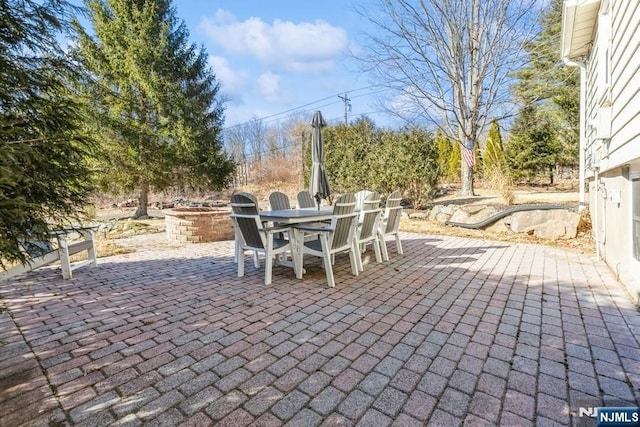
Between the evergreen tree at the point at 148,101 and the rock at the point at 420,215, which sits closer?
the rock at the point at 420,215

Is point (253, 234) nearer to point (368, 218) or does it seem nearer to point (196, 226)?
point (368, 218)

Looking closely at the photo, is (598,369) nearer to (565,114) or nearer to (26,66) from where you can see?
(26,66)

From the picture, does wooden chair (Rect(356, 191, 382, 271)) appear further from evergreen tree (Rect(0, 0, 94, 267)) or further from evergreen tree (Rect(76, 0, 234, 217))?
evergreen tree (Rect(76, 0, 234, 217))

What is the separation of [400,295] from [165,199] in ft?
55.9

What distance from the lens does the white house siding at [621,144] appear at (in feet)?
9.78

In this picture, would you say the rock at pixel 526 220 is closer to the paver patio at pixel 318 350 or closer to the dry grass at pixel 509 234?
the dry grass at pixel 509 234

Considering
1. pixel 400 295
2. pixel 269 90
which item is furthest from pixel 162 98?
pixel 269 90

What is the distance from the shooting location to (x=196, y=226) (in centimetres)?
697

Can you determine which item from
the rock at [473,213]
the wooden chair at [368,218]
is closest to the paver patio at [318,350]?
the wooden chair at [368,218]

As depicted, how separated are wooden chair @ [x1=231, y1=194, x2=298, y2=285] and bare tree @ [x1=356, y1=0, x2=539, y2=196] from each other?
358 inches

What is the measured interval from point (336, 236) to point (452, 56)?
938 cm

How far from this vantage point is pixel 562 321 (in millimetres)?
2771

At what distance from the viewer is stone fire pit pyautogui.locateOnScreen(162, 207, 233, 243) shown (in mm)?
6953

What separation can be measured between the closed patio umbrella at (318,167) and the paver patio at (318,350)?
1.64m
